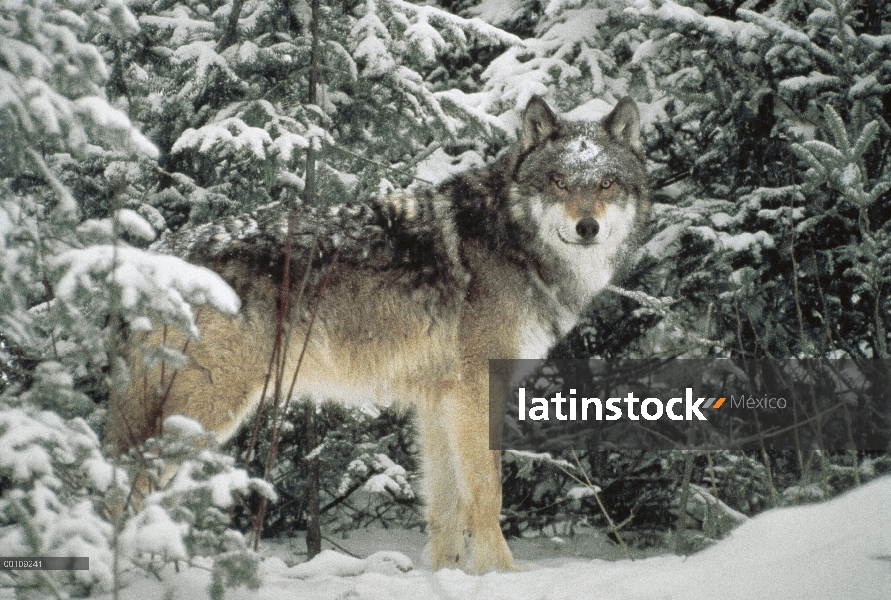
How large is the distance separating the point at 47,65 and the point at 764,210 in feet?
13.1

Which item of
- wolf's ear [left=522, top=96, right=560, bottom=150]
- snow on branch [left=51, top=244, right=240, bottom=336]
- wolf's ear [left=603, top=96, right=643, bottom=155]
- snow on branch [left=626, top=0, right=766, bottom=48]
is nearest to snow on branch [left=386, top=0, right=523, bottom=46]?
snow on branch [left=626, top=0, right=766, bottom=48]

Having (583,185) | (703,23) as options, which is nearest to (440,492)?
(583,185)

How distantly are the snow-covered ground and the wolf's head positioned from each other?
1.78m

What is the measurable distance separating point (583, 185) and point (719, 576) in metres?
2.24

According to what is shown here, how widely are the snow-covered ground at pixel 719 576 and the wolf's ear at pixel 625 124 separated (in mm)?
2408

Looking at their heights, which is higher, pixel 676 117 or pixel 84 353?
pixel 676 117

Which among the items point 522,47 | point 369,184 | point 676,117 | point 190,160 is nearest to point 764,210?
point 676,117

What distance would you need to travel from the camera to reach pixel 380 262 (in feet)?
12.8

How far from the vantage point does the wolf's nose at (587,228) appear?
3.79 m

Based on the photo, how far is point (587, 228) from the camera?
12.4 feet

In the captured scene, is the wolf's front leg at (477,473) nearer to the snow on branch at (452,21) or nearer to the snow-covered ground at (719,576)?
the snow-covered ground at (719,576)

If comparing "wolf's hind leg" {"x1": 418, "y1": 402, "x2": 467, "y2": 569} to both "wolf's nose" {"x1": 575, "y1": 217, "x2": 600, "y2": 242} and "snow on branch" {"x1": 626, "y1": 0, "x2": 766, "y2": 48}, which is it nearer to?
"wolf's nose" {"x1": 575, "y1": 217, "x2": 600, "y2": 242}

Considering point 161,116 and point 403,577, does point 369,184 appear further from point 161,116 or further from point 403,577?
point 403,577

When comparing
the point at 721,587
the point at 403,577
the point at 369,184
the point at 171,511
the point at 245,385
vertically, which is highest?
the point at 369,184
